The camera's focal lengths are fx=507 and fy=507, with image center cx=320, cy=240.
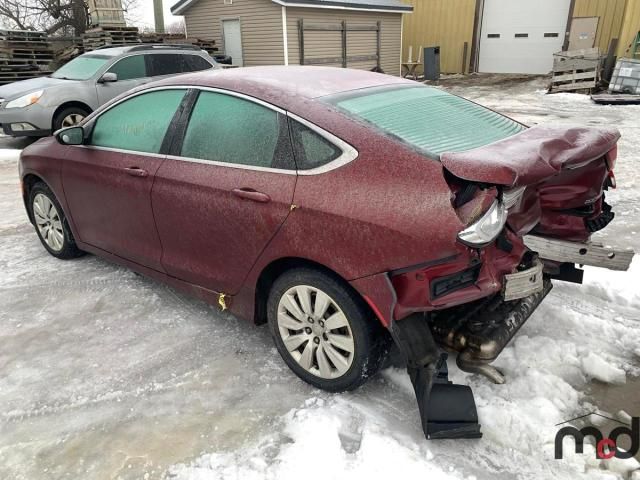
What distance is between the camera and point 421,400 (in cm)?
236

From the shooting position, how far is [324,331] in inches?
103

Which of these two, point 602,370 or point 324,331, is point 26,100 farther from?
point 602,370

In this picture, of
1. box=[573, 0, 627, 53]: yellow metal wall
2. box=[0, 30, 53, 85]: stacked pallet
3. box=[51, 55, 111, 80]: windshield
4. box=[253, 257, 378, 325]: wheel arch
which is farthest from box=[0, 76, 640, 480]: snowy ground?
box=[573, 0, 627, 53]: yellow metal wall

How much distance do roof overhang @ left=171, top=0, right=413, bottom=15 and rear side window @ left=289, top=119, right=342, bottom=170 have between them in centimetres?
1547

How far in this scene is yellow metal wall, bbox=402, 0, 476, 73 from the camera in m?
20.4

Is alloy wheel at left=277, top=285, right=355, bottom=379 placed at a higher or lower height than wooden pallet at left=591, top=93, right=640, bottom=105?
higher

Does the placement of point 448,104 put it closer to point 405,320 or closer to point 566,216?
point 566,216

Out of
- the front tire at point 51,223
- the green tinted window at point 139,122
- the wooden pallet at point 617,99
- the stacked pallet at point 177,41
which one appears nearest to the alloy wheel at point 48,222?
the front tire at point 51,223

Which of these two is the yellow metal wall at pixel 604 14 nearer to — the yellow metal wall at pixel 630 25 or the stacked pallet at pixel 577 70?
the yellow metal wall at pixel 630 25

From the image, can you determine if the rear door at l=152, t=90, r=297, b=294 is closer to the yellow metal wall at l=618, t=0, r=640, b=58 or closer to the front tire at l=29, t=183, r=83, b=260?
the front tire at l=29, t=183, r=83, b=260

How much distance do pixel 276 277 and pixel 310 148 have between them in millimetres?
756

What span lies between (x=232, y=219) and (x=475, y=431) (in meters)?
1.64

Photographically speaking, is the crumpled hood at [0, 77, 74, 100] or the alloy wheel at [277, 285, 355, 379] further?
the crumpled hood at [0, 77, 74, 100]

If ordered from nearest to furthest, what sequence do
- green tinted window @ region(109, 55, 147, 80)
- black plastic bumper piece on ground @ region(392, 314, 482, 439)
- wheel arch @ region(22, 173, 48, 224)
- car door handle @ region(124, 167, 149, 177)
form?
1. black plastic bumper piece on ground @ region(392, 314, 482, 439)
2. car door handle @ region(124, 167, 149, 177)
3. wheel arch @ region(22, 173, 48, 224)
4. green tinted window @ region(109, 55, 147, 80)
